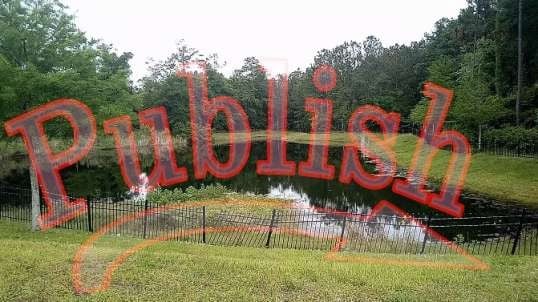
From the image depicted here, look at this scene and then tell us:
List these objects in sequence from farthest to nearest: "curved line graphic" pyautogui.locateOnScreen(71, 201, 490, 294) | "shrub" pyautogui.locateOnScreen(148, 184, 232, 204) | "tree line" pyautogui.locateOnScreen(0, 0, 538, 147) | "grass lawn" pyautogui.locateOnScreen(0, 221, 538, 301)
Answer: "shrub" pyautogui.locateOnScreen(148, 184, 232, 204) < "tree line" pyautogui.locateOnScreen(0, 0, 538, 147) < "curved line graphic" pyautogui.locateOnScreen(71, 201, 490, 294) < "grass lawn" pyautogui.locateOnScreen(0, 221, 538, 301)

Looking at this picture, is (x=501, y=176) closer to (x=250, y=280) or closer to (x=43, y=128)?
(x=250, y=280)

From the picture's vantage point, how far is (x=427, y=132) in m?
43.9

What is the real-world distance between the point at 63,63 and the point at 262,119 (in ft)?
214

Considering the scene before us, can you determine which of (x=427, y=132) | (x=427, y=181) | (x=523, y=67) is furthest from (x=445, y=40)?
(x=427, y=181)

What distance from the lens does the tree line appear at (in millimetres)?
12320

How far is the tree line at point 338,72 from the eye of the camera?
12.3m

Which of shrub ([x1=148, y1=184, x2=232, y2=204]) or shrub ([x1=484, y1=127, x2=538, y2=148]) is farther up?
shrub ([x1=484, y1=127, x2=538, y2=148])

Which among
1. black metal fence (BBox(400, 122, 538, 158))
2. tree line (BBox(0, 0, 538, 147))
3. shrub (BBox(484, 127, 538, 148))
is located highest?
tree line (BBox(0, 0, 538, 147))

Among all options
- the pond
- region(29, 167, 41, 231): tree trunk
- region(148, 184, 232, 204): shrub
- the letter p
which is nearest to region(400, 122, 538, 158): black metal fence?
the pond

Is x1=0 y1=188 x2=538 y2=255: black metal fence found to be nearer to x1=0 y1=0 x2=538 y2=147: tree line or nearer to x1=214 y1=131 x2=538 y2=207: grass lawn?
x1=0 y1=0 x2=538 y2=147: tree line

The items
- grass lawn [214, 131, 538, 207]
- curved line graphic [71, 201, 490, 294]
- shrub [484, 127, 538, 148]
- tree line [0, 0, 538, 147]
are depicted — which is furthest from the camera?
shrub [484, 127, 538, 148]

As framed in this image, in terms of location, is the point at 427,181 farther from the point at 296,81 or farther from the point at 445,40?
the point at 296,81

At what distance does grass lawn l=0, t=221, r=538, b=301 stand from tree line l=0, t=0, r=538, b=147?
615 centimetres

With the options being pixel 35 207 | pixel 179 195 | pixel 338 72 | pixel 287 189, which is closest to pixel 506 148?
→ pixel 287 189
